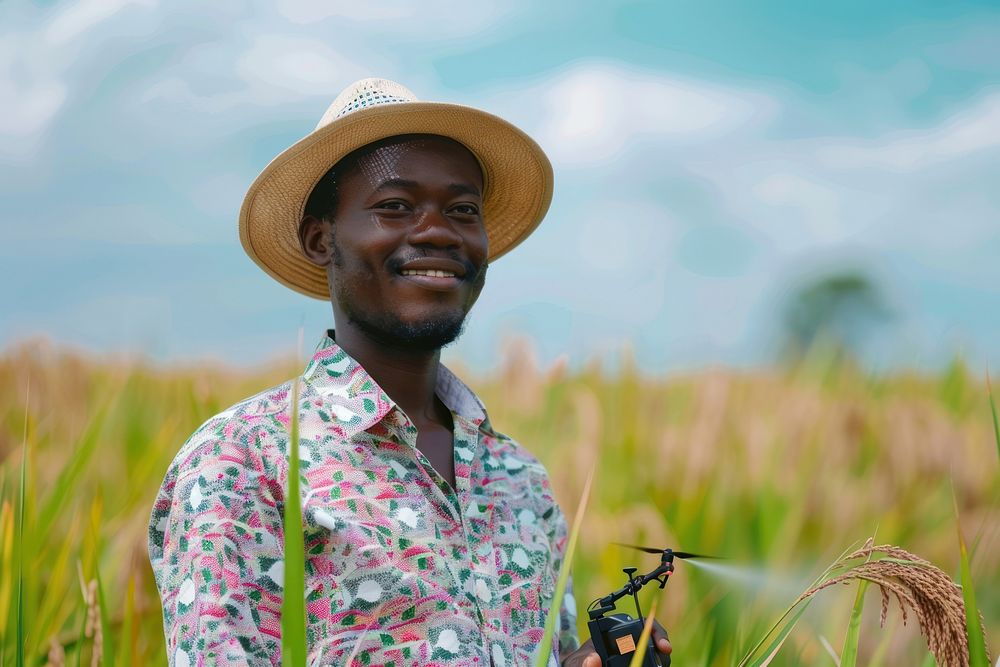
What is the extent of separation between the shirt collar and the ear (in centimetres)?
12

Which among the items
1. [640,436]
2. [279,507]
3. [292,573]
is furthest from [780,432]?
[292,573]

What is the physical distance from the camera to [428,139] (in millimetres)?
1513

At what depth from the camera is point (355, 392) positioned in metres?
1.36

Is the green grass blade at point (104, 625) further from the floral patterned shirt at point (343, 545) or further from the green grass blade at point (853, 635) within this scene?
the green grass blade at point (853, 635)

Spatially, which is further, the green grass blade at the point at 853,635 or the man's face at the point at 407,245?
the man's face at the point at 407,245

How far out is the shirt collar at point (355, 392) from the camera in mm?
1325

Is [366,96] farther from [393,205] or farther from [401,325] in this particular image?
[401,325]

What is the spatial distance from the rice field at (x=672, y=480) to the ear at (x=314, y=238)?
1.15 feet

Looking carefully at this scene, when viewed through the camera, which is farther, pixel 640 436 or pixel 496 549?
pixel 640 436

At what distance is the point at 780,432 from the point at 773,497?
0.87 ft

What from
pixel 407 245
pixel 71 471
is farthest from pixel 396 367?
pixel 71 471

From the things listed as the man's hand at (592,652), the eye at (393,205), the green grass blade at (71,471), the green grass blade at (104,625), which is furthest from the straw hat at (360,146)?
the man's hand at (592,652)

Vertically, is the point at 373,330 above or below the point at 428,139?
below

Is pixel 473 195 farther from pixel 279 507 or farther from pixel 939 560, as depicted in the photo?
pixel 939 560
